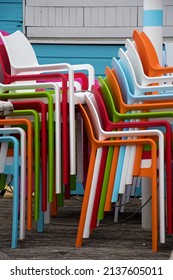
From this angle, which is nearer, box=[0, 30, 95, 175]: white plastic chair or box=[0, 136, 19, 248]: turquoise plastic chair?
box=[0, 136, 19, 248]: turquoise plastic chair

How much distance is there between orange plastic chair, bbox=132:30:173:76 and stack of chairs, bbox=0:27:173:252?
13mm

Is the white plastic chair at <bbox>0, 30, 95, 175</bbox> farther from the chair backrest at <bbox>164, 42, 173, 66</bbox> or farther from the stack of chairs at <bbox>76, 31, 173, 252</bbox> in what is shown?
the chair backrest at <bbox>164, 42, 173, 66</bbox>

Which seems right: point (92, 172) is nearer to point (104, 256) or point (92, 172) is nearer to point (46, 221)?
point (104, 256)

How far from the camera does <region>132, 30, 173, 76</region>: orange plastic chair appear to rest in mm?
6906

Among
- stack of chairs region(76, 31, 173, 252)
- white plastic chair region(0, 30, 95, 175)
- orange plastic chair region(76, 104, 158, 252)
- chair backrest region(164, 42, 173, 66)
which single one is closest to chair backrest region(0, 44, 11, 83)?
white plastic chair region(0, 30, 95, 175)

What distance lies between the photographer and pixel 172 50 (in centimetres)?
846

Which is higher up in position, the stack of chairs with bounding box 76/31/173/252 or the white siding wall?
the white siding wall

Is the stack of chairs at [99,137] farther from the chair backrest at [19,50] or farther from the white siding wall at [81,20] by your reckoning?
the white siding wall at [81,20]

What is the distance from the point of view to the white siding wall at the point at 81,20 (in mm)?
9602

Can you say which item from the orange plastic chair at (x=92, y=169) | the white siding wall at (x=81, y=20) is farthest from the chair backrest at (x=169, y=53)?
the orange plastic chair at (x=92, y=169)

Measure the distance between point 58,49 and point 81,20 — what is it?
0.33 meters

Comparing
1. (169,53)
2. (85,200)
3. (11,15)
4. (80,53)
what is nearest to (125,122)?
(85,200)

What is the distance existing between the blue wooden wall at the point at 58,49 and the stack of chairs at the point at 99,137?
8.20ft
